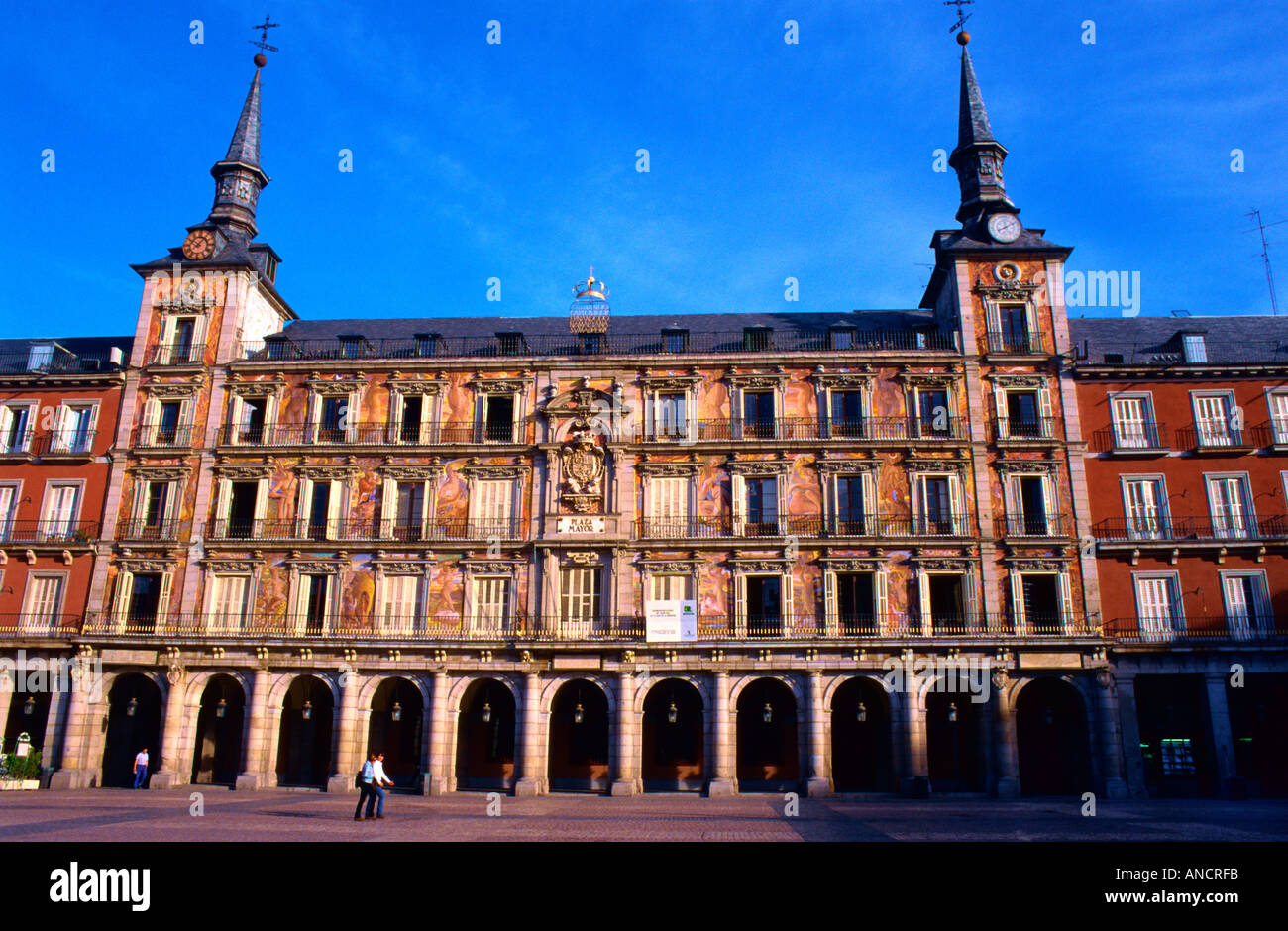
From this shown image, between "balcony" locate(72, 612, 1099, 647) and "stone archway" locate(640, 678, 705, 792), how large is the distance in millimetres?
3290

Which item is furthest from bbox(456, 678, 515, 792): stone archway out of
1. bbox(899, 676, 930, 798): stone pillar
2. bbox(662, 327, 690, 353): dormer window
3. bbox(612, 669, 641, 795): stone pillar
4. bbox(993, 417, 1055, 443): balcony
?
bbox(993, 417, 1055, 443): balcony

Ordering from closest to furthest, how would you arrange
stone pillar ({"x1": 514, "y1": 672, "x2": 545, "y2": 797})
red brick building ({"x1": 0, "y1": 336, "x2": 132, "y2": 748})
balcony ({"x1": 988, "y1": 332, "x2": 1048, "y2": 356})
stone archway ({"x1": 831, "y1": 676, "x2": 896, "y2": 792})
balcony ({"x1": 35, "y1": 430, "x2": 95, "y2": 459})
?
stone pillar ({"x1": 514, "y1": 672, "x2": 545, "y2": 797}), stone archway ({"x1": 831, "y1": 676, "x2": 896, "y2": 792}), red brick building ({"x1": 0, "y1": 336, "x2": 132, "y2": 748}), balcony ({"x1": 988, "y1": 332, "x2": 1048, "y2": 356}), balcony ({"x1": 35, "y1": 430, "x2": 95, "y2": 459})

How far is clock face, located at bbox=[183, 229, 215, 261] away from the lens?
4462 centimetres

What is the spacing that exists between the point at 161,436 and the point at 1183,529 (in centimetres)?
4599

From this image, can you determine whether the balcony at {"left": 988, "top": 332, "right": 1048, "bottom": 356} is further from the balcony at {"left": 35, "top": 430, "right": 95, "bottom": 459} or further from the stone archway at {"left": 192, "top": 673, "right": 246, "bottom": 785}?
the balcony at {"left": 35, "top": 430, "right": 95, "bottom": 459}

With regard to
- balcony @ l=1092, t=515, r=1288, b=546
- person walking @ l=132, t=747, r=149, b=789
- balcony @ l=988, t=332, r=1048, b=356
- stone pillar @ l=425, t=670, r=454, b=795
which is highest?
balcony @ l=988, t=332, r=1048, b=356

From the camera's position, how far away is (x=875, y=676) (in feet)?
118

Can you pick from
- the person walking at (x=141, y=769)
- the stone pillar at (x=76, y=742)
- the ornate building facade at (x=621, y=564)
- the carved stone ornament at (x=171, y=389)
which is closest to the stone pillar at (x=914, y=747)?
the ornate building facade at (x=621, y=564)

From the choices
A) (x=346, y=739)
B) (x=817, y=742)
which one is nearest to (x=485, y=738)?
(x=346, y=739)

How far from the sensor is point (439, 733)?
3675cm

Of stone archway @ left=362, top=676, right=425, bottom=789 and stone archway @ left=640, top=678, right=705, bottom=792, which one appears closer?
stone archway @ left=640, top=678, right=705, bottom=792

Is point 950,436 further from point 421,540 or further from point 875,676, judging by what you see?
point 421,540

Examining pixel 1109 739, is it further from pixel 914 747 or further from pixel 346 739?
pixel 346 739
